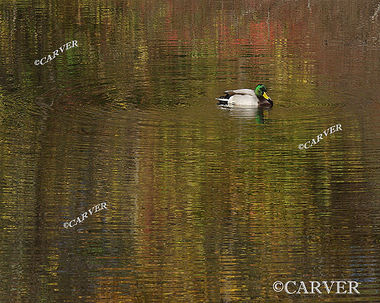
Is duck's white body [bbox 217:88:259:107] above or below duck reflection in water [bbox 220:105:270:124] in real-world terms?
above

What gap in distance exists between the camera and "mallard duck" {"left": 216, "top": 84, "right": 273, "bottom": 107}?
68.8ft

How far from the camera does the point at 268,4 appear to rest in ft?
130

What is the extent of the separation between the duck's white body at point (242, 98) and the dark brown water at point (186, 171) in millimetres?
182

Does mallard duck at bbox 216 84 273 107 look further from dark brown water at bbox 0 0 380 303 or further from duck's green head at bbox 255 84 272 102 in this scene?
dark brown water at bbox 0 0 380 303

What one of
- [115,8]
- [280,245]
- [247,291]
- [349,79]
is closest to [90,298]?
[247,291]

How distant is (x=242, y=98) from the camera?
69.9 feet

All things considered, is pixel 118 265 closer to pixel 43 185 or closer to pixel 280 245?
pixel 280 245

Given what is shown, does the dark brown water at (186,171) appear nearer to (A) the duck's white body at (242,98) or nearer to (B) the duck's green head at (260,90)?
(A) the duck's white body at (242,98)

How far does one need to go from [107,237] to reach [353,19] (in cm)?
2365

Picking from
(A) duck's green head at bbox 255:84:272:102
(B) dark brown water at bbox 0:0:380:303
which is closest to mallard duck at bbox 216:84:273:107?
(A) duck's green head at bbox 255:84:272:102

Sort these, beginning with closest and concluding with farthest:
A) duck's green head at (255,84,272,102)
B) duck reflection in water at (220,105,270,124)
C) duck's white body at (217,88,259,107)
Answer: duck reflection in water at (220,105,270,124), duck's white body at (217,88,259,107), duck's green head at (255,84,272,102)

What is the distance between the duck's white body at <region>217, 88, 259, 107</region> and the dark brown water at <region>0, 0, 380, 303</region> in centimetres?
18

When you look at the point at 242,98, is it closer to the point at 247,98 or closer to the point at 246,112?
the point at 247,98

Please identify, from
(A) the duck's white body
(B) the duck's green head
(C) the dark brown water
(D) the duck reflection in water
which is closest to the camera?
(C) the dark brown water
